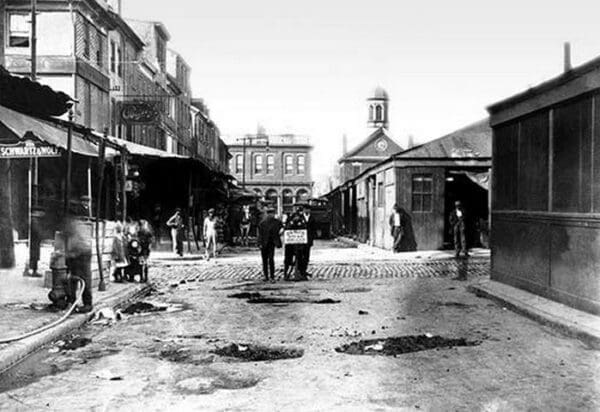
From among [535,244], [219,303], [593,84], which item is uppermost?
[593,84]

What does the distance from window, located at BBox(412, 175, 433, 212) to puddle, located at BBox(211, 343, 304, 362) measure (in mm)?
20044

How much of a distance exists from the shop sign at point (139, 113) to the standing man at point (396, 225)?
1175cm

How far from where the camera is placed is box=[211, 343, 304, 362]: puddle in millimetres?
7574

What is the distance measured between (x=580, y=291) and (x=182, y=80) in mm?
49233

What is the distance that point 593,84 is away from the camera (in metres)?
9.58

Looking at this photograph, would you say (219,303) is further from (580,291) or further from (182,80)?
(182,80)

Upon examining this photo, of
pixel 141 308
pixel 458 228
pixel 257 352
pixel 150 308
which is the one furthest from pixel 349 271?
pixel 257 352

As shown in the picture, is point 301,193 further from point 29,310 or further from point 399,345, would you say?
point 399,345

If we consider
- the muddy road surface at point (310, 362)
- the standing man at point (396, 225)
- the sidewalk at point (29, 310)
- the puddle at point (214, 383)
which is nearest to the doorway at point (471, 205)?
the standing man at point (396, 225)

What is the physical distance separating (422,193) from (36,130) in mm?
16187

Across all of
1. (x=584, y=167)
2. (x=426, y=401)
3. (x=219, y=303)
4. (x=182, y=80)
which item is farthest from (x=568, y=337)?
(x=182, y=80)

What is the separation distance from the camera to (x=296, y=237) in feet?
57.8

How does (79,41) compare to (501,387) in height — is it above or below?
above

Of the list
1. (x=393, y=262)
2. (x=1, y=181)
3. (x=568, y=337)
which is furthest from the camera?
(x=393, y=262)
